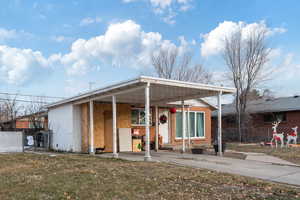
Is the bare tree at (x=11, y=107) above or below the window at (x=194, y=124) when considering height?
above

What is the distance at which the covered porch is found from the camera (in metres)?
10.8

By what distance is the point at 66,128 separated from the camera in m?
14.8

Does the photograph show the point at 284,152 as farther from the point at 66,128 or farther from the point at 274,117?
the point at 274,117

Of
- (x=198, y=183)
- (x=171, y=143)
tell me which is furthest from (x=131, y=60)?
(x=198, y=183)

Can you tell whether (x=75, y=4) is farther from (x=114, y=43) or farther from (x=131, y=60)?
(x=131, y=60)

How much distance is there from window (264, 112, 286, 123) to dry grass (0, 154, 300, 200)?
19814 mm

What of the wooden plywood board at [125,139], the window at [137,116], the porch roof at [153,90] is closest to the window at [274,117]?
the window at [137,116]

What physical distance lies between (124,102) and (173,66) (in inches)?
701

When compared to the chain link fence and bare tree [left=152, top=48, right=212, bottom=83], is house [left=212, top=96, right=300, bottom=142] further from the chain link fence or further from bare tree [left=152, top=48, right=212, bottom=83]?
bare tree [left=152, top=48, right=212, bottom=83]

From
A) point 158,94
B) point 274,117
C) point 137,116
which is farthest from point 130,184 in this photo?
point 274,117

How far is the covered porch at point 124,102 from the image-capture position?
10827 mm

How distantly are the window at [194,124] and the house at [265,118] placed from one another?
241 inches

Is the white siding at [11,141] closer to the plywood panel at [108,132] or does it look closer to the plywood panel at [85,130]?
the plywood panel at [85,130]

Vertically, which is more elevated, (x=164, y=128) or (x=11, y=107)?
(x=11, y=107)
